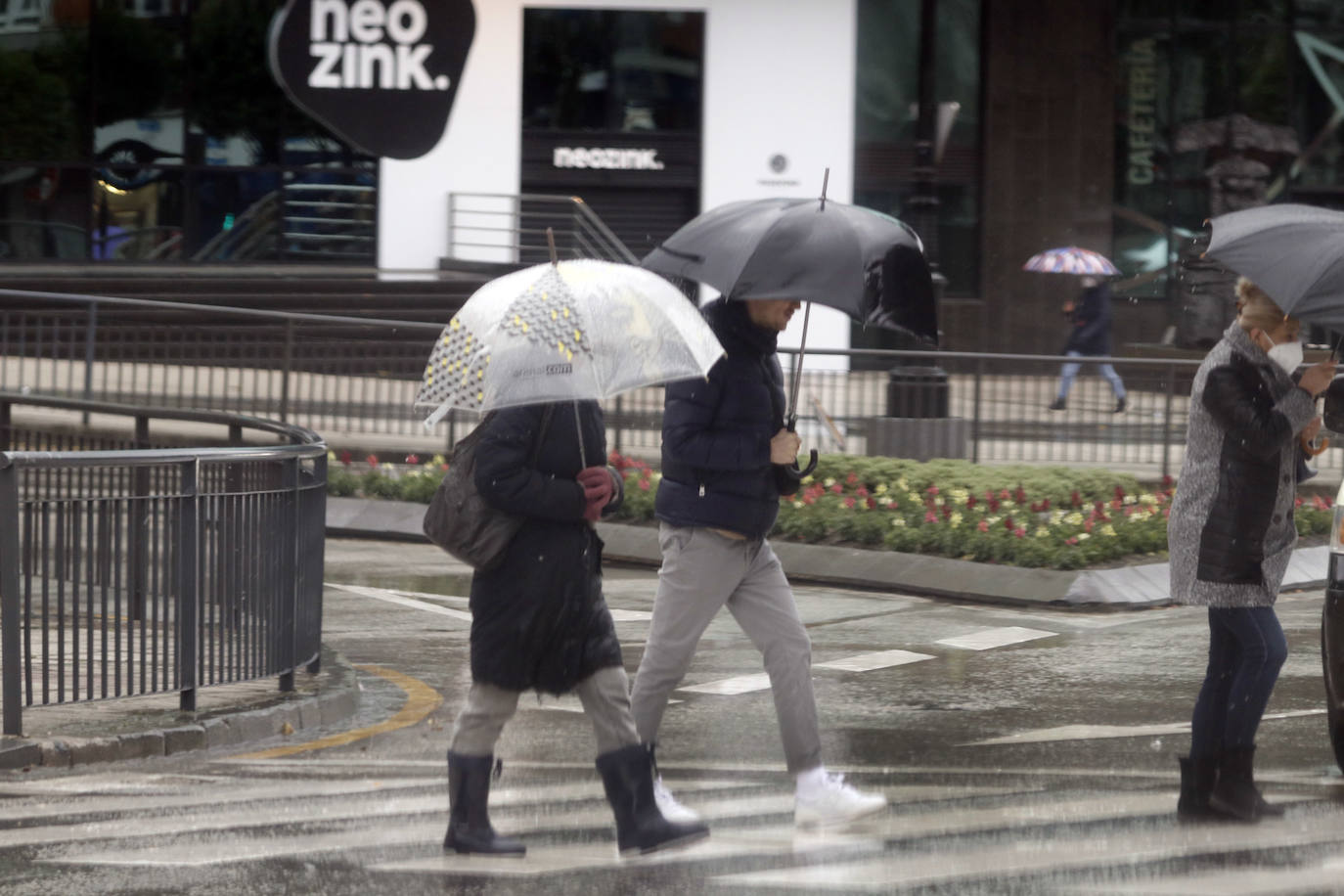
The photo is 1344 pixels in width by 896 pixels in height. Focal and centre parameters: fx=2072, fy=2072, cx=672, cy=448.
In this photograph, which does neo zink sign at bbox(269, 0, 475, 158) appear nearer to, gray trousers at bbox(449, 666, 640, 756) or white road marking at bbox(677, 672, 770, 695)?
white road marking at bbox(677, 672, 770, 695)

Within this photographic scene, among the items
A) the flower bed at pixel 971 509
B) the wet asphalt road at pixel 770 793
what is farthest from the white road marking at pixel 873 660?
the flower bed at pixel 971 509

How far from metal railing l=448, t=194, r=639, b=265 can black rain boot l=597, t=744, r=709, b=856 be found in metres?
22.6

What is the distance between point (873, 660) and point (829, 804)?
351 cm

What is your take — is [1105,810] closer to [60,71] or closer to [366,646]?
[366,646]

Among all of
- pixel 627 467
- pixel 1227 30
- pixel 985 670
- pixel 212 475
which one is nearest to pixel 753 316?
pixel 212 475

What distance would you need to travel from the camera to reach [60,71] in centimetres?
2741

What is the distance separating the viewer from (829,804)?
6.18 metres

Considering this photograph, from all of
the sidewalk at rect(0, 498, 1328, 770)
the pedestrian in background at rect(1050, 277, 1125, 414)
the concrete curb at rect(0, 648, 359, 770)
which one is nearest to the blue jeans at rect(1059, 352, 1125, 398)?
the sidewalk at rect(0, 498, 1328, 770)

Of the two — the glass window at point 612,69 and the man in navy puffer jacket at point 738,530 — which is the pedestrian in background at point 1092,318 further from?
the man in navy puffer jacket at point 738,530

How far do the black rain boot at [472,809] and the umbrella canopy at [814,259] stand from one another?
152 cm

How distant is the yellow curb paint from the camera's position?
7508 mm

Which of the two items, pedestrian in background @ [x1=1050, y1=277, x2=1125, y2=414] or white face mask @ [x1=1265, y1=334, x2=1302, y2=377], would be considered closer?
white face mask @ [x1=1265, y1=334, x2=1302, y2=377]

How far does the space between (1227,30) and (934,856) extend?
25485mm

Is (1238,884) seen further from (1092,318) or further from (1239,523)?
(1092,318)
